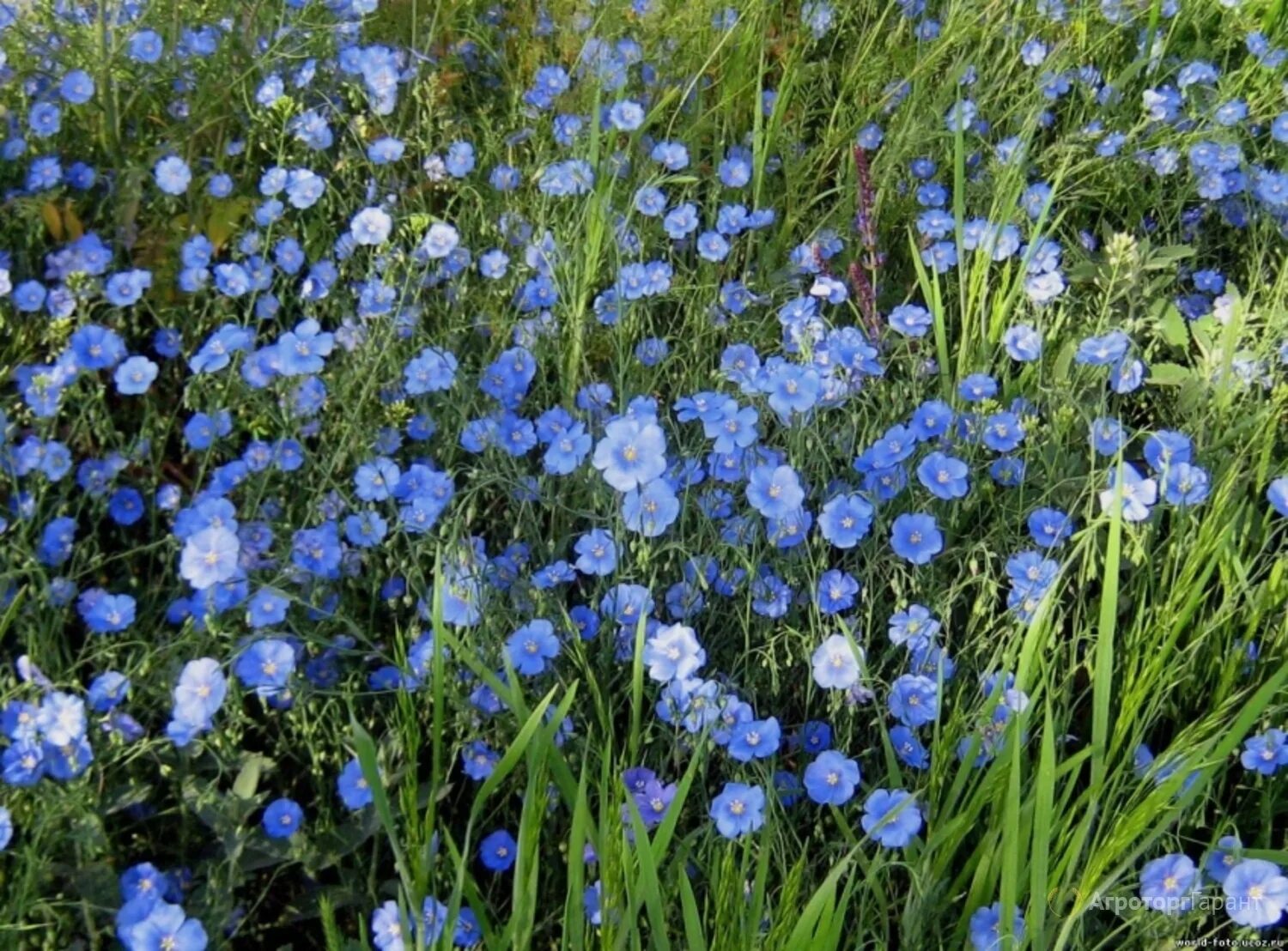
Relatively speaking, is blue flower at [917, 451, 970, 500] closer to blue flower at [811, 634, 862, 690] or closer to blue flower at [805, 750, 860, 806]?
blue flower at [811, 634, 862, 690]

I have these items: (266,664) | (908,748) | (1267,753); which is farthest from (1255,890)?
(266,664)

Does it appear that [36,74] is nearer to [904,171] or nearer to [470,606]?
[470,606]

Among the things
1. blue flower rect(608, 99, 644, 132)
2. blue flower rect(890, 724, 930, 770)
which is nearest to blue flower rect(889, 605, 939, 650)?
blue flower rect(890, 724, 930, 770)

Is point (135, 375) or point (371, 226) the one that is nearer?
point (135, 375)

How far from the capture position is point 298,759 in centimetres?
145

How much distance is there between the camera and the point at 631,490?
63.2 inches

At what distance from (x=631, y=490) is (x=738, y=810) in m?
0.45

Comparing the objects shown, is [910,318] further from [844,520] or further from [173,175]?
[173,175]

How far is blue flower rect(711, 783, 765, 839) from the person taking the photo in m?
1.35

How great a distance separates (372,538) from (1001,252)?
1265mm

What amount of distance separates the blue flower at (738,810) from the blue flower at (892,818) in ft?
0.41

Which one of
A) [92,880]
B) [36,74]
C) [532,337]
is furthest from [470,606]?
[36,74]

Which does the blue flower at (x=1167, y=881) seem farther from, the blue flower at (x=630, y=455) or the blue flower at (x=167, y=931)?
the blue flower at (x=167, y=931)

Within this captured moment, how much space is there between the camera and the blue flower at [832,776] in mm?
1432
